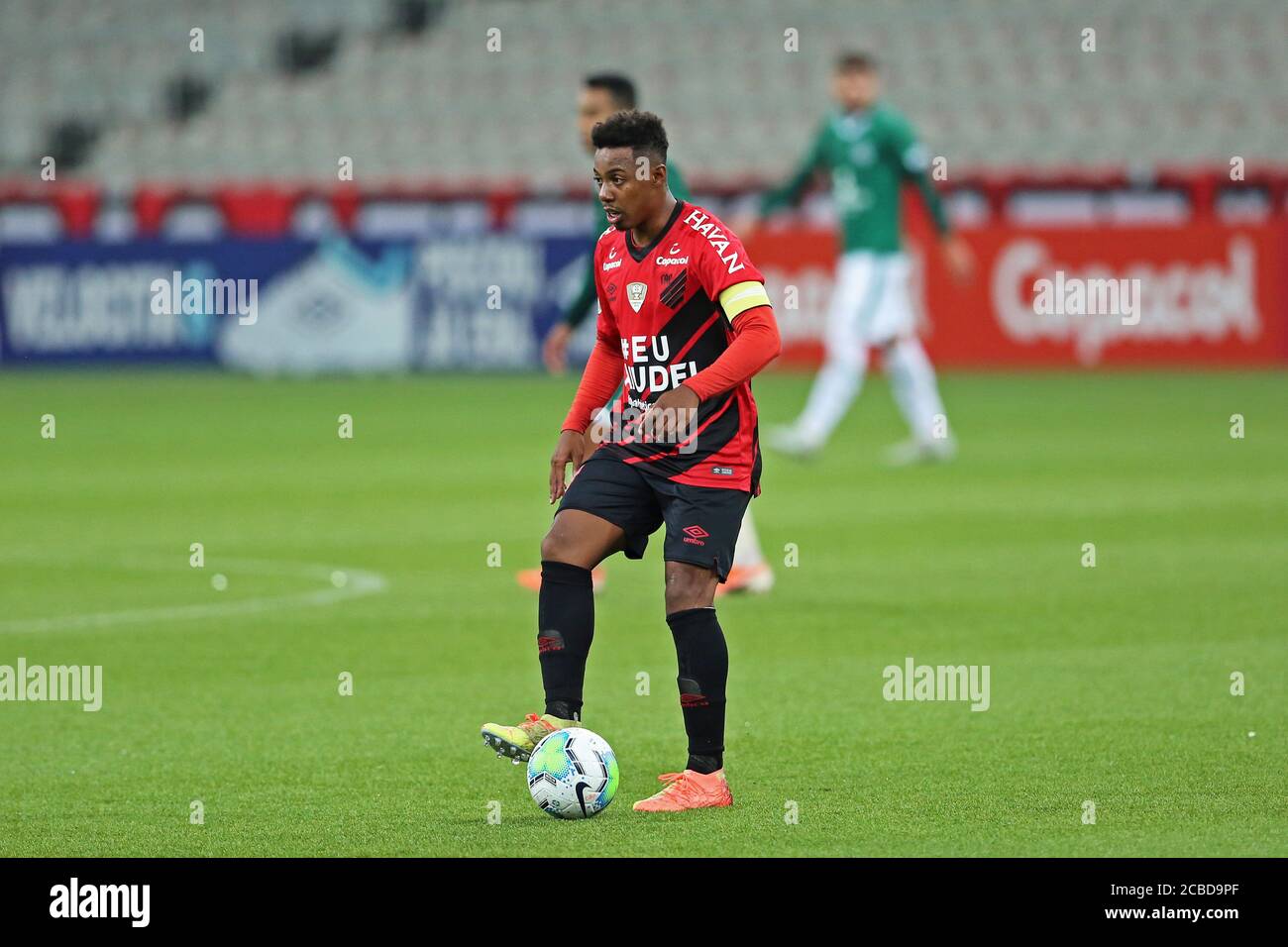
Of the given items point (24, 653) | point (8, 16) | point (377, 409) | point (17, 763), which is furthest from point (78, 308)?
point (17, 763)

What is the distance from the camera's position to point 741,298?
257 inches

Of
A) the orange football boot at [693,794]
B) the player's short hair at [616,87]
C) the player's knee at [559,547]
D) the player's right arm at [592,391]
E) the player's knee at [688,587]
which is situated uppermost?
the player's short hair at [616,87]

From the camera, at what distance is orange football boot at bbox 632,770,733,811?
641 cm

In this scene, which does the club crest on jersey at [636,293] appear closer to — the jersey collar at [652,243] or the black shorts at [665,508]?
the jersey collar at [652,243]

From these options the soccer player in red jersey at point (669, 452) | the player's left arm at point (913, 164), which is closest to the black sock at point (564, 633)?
the soccer player in red jersey at point (669, 452)

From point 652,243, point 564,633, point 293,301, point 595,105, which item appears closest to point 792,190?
point 595,105

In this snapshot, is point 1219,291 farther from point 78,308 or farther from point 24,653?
point 24,653

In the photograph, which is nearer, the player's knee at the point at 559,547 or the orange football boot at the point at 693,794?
the orange football boot at the point at 693,794

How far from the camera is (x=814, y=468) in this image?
17656mm

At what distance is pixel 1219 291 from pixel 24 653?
65.6 ft

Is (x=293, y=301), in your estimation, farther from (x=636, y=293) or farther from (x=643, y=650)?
(x=636, y=293)

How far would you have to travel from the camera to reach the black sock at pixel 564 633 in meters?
6.75

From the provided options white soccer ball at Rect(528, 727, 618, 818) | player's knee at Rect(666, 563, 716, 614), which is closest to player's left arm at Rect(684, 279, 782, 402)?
player's knee at Rect(666, 563, 716, 614)

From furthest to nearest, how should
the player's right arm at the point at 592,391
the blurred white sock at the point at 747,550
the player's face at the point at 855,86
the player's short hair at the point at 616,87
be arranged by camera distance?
Answer: the player's face at the point at 855,86 < the blurred white sock at the point at 747,550 < the player's short hair at the point at 616,87 < the player's right arm at the point at 592,391
